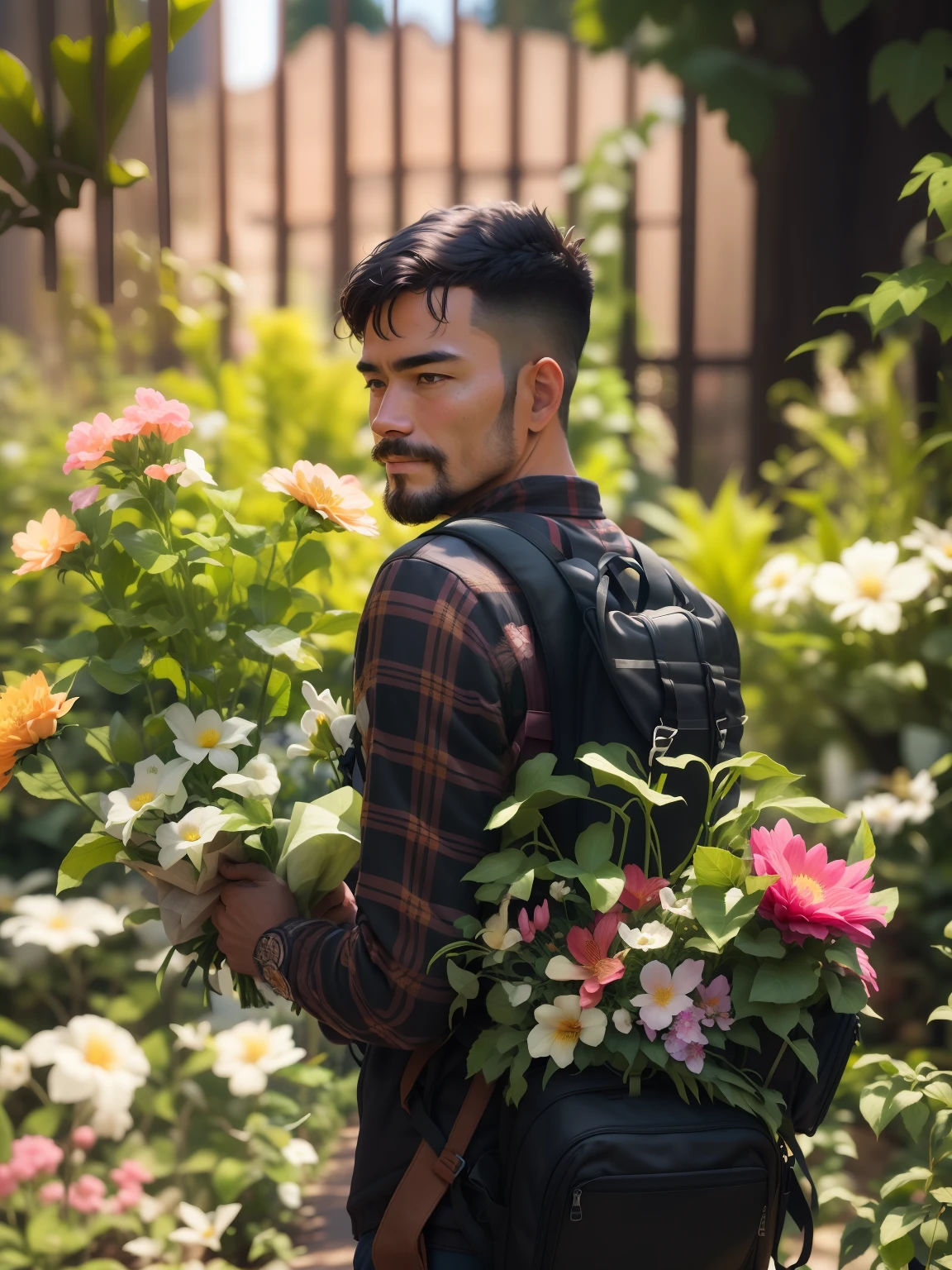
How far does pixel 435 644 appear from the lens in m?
1.13

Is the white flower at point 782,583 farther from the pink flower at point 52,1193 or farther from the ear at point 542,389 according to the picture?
the pink flower at point 52,1193

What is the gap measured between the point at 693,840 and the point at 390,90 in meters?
3.94

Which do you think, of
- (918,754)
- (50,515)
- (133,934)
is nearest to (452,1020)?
(50,515)

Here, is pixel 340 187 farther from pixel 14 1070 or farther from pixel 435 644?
pixel 435 644

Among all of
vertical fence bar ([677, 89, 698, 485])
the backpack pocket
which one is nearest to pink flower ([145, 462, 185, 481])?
the backpack pocket

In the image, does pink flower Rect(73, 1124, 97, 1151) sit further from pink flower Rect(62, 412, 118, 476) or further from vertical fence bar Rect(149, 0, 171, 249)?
vertical fence bar Rect(149, 0, 171, 249)

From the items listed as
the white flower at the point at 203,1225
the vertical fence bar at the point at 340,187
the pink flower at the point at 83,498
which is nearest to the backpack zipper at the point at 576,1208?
the pink flower at the point at 83,498

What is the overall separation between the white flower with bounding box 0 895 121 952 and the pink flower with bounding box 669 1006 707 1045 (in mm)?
Answer: 1405

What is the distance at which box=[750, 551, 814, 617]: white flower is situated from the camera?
2.79 m

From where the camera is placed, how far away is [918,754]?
119 inches

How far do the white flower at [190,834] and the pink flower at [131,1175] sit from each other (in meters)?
1.29

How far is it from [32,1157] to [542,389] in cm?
168

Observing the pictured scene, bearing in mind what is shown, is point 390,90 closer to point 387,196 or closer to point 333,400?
point 387,196

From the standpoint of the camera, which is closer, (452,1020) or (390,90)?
(452,1020)
